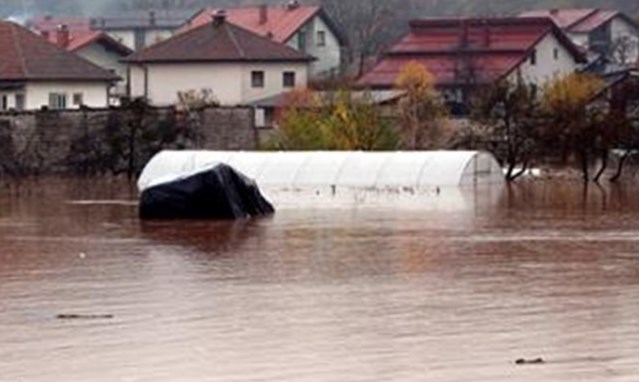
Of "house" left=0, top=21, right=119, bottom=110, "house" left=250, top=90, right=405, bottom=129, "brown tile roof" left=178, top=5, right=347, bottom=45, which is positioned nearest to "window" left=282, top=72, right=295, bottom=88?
"house" left=250, top=90, right=405, bottom=129

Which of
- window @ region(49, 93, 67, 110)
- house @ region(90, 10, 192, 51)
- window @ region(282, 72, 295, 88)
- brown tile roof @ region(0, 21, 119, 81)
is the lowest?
window @ region(49, 93, 67, 110)

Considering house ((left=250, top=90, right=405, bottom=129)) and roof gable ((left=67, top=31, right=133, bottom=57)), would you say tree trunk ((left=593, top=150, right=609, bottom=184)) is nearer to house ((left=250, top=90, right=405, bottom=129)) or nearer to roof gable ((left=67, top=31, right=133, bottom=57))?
house ((left=250, top=90, right=405, bottom=129))

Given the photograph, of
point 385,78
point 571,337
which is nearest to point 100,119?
point 385,78

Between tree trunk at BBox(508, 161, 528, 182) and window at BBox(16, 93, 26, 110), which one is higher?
window at BBox(16, 93, 26, 110)

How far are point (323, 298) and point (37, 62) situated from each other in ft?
118

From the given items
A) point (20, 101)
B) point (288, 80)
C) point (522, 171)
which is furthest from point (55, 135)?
point (288, 80)

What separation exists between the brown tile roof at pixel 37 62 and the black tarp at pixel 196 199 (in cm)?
2358

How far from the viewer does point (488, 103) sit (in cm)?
3953

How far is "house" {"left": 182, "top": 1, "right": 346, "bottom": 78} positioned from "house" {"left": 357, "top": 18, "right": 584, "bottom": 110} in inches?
320

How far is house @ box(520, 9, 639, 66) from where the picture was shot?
263 ft

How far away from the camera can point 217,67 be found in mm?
55125

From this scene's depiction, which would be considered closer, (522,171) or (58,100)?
(522,171)

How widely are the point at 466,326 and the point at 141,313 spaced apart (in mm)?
2355

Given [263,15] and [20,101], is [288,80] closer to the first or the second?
[20,101]
